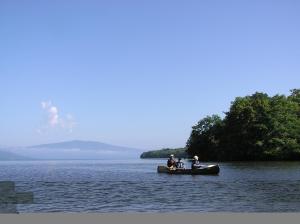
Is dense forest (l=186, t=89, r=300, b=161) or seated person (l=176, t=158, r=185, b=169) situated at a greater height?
dense forest (l=186, t=89, r=300, b=161)

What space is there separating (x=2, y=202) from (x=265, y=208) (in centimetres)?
1459

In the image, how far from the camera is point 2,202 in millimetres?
29281

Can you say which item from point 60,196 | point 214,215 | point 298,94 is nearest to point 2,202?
point 60,196

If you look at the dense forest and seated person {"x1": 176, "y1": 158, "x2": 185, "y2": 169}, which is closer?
seated person {"x1": 176, "y1": 158, "x2": 185, "y2": 169}

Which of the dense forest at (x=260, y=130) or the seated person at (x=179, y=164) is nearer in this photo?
the seated person at (x=179, y=164)

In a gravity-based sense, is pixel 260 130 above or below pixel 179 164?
above

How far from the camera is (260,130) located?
10281 centimetres

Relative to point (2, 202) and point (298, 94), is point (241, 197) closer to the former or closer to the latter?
point (2, 202)

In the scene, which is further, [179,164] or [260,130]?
[260,130]

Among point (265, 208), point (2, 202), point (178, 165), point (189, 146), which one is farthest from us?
point (189, 146)

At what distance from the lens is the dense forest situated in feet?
330

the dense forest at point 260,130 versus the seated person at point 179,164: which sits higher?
the dense forest at point 260,130

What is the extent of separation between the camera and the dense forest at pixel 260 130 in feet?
330

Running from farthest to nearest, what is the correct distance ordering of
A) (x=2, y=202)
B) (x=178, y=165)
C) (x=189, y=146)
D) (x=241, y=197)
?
(x=189, y=146) < (x=178, y=165) < (x=241, y=197) < (x=2, y=202)
